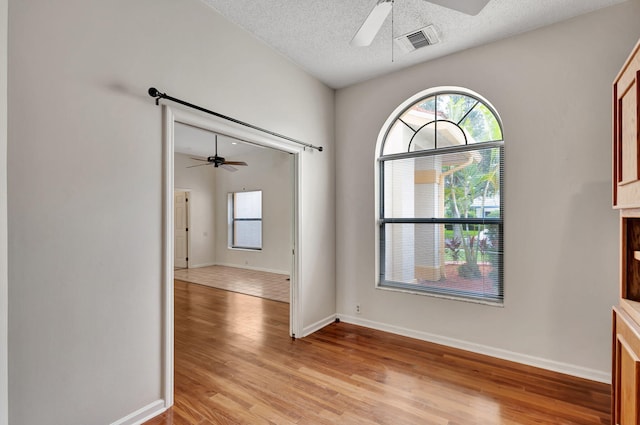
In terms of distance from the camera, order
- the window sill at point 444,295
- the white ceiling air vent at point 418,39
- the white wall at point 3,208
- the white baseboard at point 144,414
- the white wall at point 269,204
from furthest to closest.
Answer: the white wall at point 269,204 → the window sill at point 444,295 → the white ceiling air vent at point 418,39 → the white baseboard at point 144,414 → the white wall at point 3,208

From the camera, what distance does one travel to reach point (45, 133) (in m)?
1.63

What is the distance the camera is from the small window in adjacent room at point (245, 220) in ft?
26.4

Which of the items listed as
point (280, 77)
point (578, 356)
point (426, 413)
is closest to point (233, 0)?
point (280, 77)

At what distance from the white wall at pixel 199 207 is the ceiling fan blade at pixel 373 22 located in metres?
6.95

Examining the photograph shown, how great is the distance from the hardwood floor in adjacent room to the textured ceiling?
2.91 meters

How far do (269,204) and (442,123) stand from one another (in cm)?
506

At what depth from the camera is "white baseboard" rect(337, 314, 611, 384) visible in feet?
8.18

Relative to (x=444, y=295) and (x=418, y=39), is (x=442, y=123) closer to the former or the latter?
(x=418, y=39)

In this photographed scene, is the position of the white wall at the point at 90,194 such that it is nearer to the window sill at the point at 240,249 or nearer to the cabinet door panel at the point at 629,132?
the cabinet door panel at the point at 629,132

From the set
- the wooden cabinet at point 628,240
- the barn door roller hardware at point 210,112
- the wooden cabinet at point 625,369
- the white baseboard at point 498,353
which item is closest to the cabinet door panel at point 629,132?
the wooden cabinet at point 628,240

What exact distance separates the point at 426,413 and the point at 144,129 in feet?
8.69

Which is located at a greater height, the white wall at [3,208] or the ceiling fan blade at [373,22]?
the ceiling fan blade at [373,22]

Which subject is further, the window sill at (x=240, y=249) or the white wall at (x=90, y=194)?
the window sill at (x=240, y=249)

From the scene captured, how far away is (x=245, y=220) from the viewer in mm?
8273
